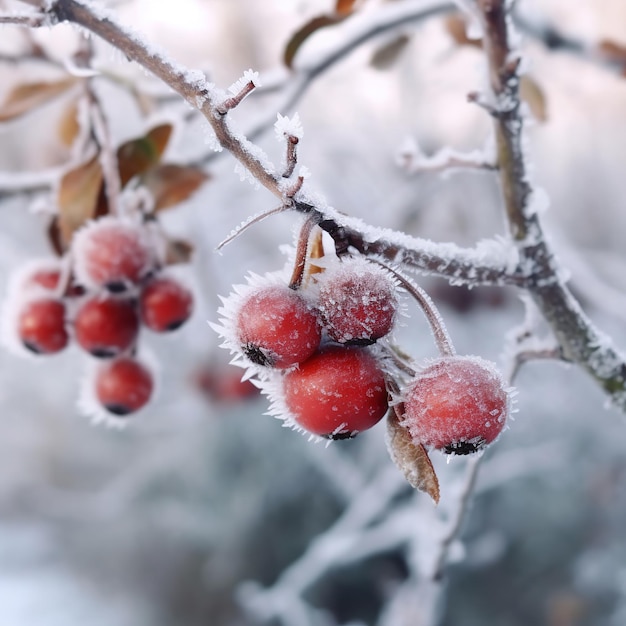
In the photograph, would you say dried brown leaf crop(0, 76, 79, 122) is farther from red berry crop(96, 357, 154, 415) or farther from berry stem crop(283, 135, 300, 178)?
berry stem crop(283, 135, 300, 178)

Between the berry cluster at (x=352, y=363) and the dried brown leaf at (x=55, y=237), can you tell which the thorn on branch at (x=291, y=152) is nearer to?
the berry cluster at (x=352, y=363)

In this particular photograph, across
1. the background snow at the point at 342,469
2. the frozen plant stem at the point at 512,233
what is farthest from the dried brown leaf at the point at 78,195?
the background snow at the point at 342,469

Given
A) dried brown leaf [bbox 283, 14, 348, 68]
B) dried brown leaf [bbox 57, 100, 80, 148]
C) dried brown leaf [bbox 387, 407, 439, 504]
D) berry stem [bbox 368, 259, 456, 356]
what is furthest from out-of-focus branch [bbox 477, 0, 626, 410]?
dried brown leaf [bbox 57, 100, 80, 148]

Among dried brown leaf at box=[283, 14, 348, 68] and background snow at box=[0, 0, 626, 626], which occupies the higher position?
background snow at box=[0, 0, 626, 626]

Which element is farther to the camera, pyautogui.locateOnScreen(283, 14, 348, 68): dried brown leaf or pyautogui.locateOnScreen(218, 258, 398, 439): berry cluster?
pyautogui.locateOnScreen(283, 14, 348, 68): dried brown leaf

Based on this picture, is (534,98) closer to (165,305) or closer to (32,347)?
(165,305)

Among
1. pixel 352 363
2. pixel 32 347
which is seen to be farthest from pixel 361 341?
pixel 32 347
